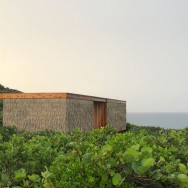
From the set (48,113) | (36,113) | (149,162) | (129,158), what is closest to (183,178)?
(149,162)

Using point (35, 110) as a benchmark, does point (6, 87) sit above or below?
above

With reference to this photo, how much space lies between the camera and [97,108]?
106 ft

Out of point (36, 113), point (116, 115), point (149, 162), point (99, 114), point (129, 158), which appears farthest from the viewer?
point (116, 115)

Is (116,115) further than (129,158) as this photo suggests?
Yes

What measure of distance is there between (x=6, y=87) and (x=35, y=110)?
3757 cm

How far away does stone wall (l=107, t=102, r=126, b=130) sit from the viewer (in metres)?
35.6

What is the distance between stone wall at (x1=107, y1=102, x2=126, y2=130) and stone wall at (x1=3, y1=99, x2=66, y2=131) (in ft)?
34.7

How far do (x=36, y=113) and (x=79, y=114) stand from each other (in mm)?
2719

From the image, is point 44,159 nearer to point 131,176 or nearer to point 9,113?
point 131,176

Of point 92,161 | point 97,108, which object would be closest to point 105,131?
point 92,161

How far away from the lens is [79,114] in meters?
26.1

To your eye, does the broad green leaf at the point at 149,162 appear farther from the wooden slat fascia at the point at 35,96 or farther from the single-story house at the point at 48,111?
the wooden slat fascia at the point at 35,96

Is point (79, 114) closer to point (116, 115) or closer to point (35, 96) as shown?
point (35, 96)

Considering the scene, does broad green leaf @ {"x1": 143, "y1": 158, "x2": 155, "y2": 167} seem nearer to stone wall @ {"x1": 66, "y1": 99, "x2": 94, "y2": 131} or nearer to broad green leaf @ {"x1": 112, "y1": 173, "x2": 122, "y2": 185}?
broad green leaf @ {"x1": 112, "y1": 173, "x2": 122, "y2": 185}
